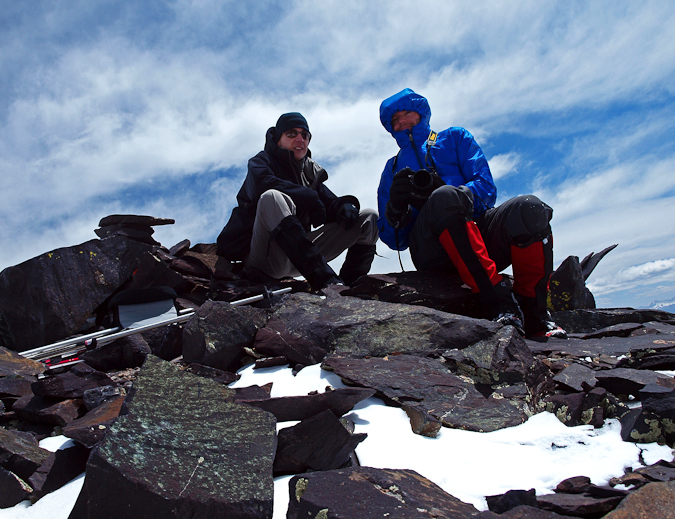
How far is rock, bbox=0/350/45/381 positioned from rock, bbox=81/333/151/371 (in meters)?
0.35

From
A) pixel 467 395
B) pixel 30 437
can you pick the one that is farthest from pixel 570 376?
pixel 30 437

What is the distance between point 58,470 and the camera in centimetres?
207

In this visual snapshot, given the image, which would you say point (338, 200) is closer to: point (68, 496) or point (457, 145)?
point (457, 145)

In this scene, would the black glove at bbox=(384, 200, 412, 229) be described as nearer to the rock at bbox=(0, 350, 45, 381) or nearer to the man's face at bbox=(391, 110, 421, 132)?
the man's face at bbox=(391, 110, 421, 132)

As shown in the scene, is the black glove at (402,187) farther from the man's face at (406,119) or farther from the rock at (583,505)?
the rock at (583,505)

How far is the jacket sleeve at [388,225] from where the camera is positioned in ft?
16.9

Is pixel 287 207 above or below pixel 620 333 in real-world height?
above

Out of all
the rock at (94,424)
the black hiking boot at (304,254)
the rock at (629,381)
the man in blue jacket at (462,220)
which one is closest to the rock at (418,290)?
the man in blue jacket at (462,220)

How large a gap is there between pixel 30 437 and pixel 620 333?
4829mm

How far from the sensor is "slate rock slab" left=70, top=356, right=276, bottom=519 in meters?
1.59

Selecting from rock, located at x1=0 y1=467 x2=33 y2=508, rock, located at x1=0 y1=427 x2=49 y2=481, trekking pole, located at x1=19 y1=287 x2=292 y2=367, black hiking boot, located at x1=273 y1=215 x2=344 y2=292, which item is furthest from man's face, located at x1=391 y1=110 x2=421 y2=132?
rock, located at x1=0 y1=467 x2=33 y2=508

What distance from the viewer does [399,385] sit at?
261 cm

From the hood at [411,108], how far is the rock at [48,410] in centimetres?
407

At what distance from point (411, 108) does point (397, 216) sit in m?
1.28
